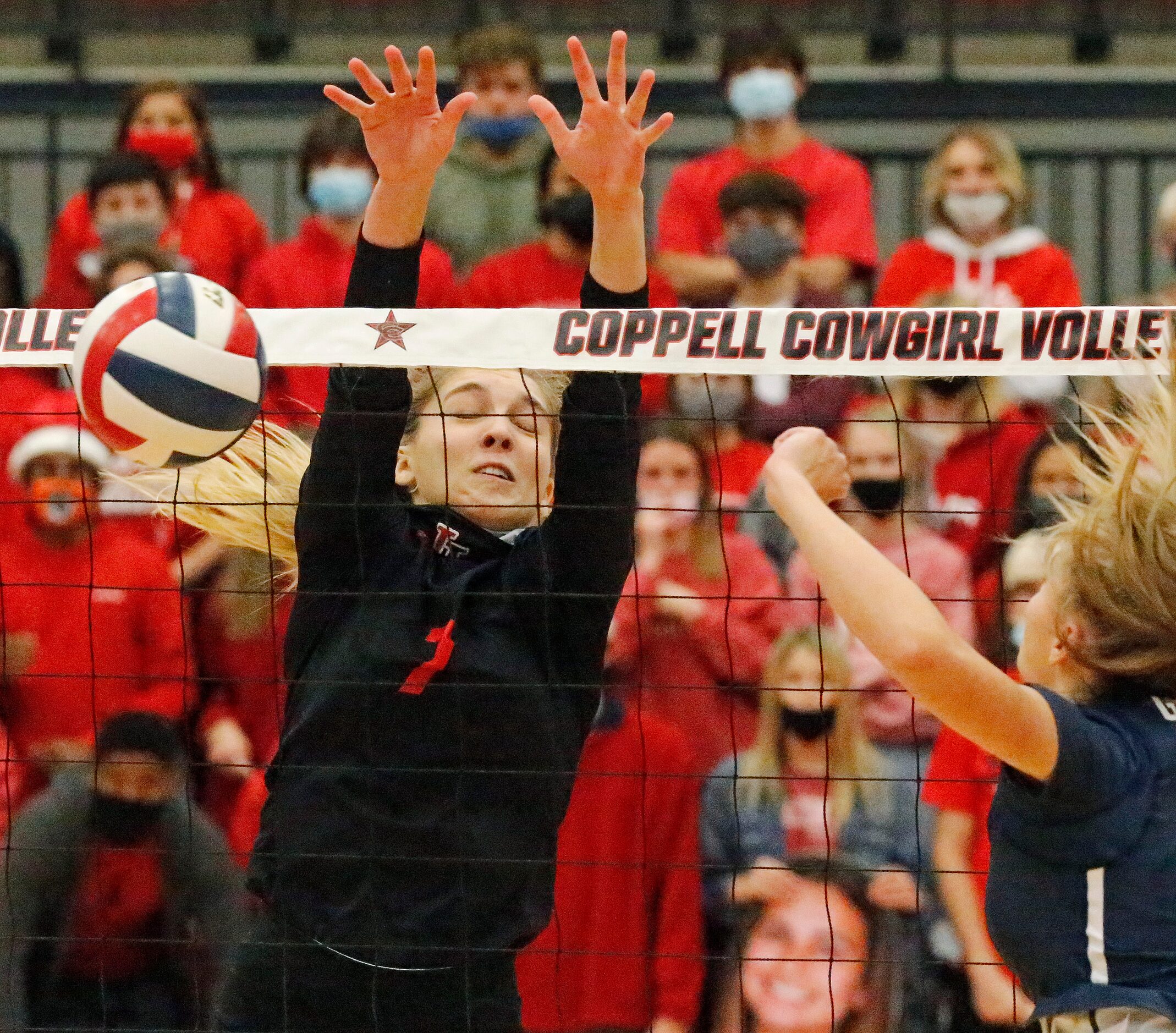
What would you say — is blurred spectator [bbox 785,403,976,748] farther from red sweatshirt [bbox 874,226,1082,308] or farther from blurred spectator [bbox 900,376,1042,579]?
red sweatshirt [bbox 874,226,1082,308]

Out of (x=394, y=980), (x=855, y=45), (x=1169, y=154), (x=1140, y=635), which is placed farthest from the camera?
(x=855, y=45)

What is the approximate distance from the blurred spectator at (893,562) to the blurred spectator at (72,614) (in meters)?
1.87

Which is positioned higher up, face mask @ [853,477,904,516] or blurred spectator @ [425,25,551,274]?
blurred spectator @ [425,25,551,274]

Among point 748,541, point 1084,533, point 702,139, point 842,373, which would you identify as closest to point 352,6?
point 702,139

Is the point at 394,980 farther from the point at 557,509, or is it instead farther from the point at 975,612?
the point at 975,612

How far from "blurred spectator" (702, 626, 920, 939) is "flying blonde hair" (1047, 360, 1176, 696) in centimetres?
221

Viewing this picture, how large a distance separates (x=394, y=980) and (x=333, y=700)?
0.54m

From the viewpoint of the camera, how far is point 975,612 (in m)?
5.49

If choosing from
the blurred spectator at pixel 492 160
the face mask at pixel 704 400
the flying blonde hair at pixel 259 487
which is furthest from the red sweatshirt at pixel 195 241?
the flying blonde hair at pixel 259 487

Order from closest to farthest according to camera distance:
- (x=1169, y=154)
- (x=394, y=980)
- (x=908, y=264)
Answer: (x=394, y=980) < (x=908, y=264) < (x=1169, y=154)

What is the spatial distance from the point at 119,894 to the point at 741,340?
2.54 meters

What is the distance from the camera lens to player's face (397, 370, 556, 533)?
3.73 meters

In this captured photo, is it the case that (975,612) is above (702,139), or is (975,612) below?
below

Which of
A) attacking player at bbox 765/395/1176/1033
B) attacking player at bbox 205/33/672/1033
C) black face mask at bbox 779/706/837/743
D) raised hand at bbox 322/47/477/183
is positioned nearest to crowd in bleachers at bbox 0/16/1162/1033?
black face mask at bbox 779/706/837/743
